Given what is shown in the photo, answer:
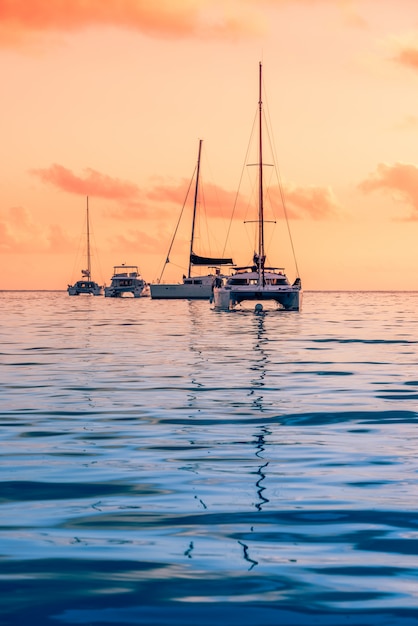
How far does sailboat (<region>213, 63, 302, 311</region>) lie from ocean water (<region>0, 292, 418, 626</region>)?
45.3m

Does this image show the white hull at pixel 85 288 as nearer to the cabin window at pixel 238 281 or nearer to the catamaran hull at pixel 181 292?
the catamaran hull at pixel 181 292

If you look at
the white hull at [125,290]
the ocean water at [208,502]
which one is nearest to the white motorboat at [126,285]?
the white hull at [125,290]

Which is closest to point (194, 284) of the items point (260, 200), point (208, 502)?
point (260, 200)

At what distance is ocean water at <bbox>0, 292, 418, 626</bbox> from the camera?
609 cm

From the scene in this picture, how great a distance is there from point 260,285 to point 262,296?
1.19 meters

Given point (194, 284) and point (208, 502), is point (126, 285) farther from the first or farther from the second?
point (208, 502)

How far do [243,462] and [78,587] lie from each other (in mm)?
4905

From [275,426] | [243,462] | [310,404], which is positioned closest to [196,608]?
[243,462]

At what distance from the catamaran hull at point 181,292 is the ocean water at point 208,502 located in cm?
8908

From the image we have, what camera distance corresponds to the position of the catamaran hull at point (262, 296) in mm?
66250

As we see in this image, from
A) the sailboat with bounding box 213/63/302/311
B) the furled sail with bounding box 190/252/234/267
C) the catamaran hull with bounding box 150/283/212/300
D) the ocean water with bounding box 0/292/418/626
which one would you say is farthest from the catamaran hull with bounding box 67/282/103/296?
the ocean water with bounding box 0/292/418/626

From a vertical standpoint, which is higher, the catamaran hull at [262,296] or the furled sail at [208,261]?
the furled sail at [208,261]

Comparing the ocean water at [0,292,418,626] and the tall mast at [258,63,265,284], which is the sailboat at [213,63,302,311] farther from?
the ocean water at [0,292,418,626]

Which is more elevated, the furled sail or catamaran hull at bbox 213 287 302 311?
the furled sail
